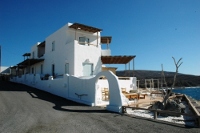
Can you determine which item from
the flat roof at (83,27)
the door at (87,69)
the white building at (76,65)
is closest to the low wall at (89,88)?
the white building at (76,65)

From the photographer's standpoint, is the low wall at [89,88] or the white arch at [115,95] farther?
the low wall at [89,88]

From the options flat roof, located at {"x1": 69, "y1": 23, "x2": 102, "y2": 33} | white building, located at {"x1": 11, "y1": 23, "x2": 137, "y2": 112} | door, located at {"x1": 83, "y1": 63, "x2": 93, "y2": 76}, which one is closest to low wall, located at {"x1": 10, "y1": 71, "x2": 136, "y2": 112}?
white building, located at {"x1": 11, "y1": 23, "x2": 137, "y2": 112}

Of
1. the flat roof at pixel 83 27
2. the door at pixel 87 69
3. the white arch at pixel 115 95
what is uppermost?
the flat roof at pixel 83 27

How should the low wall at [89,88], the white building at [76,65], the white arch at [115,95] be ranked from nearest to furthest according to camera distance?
the white arch at [115,95], the low wall at [89,88], the white building at [76,65]

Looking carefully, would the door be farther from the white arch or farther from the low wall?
the white arch

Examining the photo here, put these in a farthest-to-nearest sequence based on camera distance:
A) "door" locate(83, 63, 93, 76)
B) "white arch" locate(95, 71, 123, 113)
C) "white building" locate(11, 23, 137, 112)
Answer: "door" locate(83, 63, 93, 76) < "white building" locate(11, 23, 137, 112) < "white arch" locate(95, 71, 123, 113)

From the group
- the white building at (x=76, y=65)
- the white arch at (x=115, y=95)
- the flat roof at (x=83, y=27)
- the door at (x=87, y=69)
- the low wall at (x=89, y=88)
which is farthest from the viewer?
the door at (x=87, y=69)

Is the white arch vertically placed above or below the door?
below

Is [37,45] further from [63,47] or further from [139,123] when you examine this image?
[139,123]

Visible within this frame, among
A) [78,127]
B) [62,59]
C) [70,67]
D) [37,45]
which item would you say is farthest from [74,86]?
[37,45]

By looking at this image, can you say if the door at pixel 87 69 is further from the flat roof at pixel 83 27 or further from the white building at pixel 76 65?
the flat roof at pixel 83 27

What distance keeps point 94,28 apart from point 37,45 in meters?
14.9

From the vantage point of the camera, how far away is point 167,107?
11.9 metres

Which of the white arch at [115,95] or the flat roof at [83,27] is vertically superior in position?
the flat roof at [83,27]
